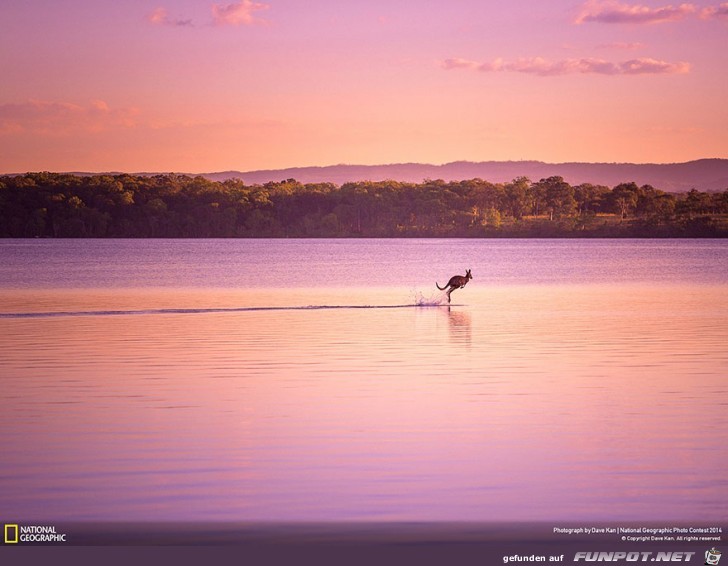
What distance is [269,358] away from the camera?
54.9ft

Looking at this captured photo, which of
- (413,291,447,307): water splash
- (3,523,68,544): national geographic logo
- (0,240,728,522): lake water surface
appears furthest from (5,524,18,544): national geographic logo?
(413,291,447,307): water splash

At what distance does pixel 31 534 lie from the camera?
7609 mm

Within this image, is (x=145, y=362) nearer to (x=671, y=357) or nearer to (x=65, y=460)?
(x=65, y=460)

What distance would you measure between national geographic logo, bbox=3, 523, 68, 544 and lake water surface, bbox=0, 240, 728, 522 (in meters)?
0.21

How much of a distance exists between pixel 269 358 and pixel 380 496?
8.39m

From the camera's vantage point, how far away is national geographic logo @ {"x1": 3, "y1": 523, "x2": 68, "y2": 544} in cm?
753

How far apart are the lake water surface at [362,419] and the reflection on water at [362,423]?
0.10 ft

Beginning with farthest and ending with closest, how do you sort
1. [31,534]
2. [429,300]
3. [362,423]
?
[429,300], [362,423], [31,534]

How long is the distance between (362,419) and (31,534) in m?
4.42

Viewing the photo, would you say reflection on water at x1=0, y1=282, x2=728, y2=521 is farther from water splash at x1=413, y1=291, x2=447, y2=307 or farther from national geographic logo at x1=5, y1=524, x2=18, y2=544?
water splash at x1=413, y1=291, x2=447, y2=307

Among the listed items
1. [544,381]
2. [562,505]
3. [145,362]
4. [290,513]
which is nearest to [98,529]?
[290,513]

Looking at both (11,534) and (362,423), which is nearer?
(11,534)

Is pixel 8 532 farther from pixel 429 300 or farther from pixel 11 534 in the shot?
pixel 429 300

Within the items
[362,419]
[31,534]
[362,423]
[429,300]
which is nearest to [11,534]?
[31,534]
